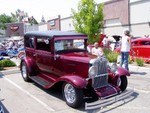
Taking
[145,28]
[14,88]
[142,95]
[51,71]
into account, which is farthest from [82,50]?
[145,28]

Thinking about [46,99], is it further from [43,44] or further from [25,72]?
[25,72]

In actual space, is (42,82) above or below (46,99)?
above

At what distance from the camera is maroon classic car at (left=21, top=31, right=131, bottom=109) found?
6133mm

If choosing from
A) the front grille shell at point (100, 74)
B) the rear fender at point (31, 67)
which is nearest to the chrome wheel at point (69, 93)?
the front grille shell at point (100, 74)

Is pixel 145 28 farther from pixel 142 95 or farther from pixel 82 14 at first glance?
pixel 142 95

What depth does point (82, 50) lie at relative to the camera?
7.69 metres

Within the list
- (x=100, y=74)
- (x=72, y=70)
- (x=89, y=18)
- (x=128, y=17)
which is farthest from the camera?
(x=128, y=17)

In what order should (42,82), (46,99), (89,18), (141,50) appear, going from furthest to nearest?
(89,18) < (141,50) < (42,82) < (46,99)

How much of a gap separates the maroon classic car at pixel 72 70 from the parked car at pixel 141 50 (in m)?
5.93

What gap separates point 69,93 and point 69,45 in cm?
→ 181

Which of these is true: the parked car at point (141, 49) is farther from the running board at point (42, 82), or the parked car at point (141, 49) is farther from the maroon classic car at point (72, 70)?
the running board at point (42, 82)

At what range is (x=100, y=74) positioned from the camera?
253 inches

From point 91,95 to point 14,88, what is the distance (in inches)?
130

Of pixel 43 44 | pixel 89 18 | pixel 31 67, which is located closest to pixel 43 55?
pixel 43 44
